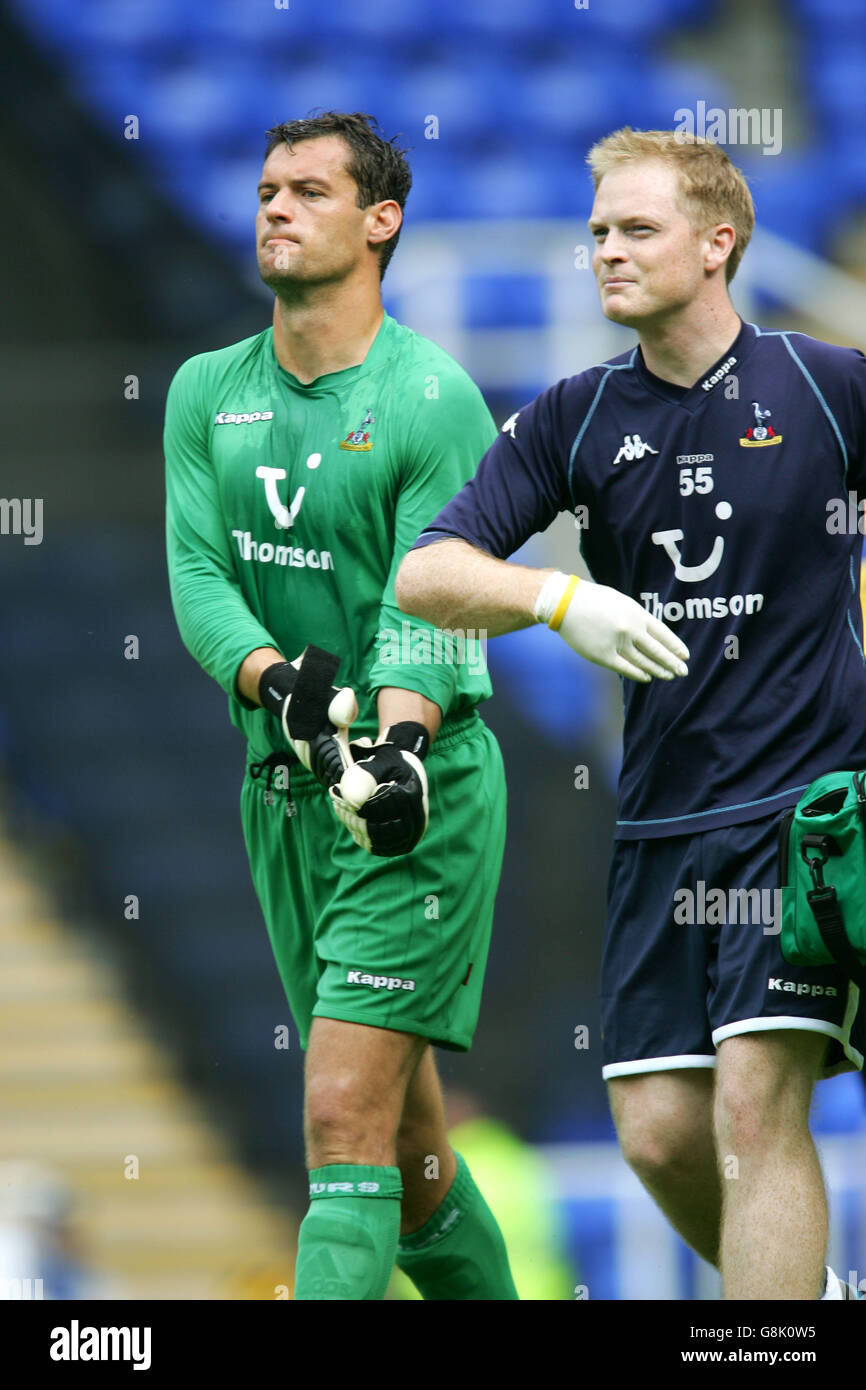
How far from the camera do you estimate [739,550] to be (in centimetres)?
291

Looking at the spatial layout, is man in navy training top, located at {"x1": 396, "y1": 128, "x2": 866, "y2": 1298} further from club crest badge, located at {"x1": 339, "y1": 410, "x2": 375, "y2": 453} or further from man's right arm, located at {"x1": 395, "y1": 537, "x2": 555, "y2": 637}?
club crest badge, located at {"x1": 339, "y1": 410, "x2": 375, "y2": 453}

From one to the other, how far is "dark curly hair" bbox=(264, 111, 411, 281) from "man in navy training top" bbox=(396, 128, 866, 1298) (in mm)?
488

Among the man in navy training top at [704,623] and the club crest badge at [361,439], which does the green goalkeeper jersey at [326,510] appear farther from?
the man in navy training top at [704,623]

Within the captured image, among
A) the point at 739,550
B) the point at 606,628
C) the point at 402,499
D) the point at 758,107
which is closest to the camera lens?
the point at 606,628

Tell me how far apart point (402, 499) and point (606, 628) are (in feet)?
2.22

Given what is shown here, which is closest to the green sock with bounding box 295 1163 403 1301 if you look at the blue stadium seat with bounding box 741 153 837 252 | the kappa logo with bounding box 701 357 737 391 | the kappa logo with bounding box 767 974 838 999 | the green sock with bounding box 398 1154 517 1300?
the green sock with bounding box 398 1154 517 1300

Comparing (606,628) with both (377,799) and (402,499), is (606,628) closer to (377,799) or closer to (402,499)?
(377,799)

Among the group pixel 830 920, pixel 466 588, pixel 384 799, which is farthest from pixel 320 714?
pixel 830 920

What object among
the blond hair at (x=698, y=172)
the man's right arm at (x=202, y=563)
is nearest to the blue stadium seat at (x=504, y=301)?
the man's right arm at (x=202, y=563)

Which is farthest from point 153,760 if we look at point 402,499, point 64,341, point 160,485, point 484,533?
point 484,533

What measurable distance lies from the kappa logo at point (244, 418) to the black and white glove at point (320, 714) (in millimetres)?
526

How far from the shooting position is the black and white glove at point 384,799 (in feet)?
9.71

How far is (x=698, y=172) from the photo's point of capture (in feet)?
9.87
